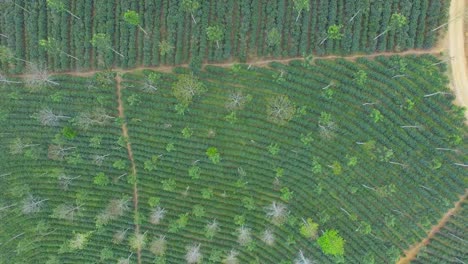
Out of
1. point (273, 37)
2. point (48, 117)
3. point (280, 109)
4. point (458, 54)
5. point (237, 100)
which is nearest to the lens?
point (458, 54)

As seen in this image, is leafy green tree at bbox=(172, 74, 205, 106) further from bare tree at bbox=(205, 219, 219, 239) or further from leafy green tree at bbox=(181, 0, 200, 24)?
bare tree at bbox=(205, 219, 219, 239)

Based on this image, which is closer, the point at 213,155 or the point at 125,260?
the point at 213,155

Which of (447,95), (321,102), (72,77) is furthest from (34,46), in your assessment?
(447,95)

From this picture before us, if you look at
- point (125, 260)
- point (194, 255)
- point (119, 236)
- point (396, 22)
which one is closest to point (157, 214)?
point (119, 236)

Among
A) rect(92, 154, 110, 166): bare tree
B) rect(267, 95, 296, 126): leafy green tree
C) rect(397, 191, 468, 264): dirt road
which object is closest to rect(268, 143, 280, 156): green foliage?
rect(267, 95, 296, 126): leafy green tree

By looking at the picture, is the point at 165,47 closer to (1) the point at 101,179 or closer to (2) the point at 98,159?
(2) the point at 98,159

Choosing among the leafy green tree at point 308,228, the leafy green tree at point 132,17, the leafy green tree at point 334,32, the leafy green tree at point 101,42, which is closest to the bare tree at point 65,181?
the leafy green tree at point 101,42

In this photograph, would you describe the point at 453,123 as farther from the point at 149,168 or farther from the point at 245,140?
the point at 149,168
